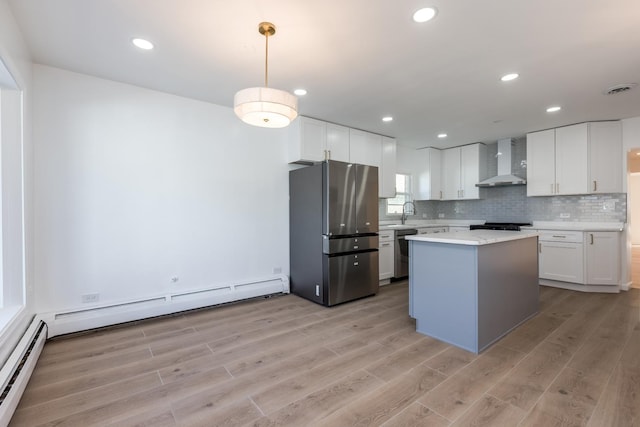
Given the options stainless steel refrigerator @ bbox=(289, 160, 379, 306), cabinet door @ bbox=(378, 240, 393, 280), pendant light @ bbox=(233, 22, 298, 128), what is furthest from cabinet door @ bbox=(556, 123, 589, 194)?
pendant light @ bbox=(233, 22, 298, 128)

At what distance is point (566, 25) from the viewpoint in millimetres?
2125

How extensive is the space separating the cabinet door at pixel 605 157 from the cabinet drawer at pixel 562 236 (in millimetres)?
716

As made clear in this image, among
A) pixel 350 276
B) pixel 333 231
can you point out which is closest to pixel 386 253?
pixel 350 276

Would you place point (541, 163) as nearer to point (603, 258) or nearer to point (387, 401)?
point (603, 258)

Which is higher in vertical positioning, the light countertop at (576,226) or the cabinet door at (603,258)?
the light countertop at (576,226)

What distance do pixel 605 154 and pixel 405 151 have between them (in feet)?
10.0

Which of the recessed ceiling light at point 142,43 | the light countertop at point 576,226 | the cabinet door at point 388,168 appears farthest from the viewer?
the cabinet door at point 388,168

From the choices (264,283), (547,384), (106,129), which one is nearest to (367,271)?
(264,283)

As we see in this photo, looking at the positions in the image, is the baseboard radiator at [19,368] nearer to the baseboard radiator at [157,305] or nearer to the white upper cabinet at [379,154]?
the baseboard radiator at [157,305]

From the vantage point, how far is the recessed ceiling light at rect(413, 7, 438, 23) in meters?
1.97

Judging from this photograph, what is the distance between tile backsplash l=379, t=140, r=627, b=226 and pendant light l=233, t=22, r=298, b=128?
3.90 metres

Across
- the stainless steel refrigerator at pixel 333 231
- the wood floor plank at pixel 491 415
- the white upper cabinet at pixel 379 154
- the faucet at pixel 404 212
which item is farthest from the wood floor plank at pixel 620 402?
the faucet at pixel 404 212

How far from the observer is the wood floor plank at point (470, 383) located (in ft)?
5.73

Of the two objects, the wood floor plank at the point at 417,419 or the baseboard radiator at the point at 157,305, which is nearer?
the wood floor plank at the point at 417,419
